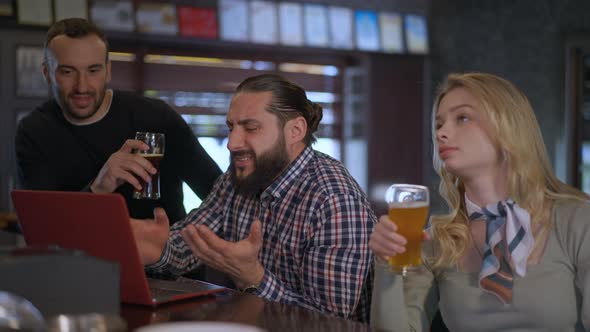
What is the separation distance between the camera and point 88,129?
2617 mm

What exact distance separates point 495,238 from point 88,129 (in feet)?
5.23

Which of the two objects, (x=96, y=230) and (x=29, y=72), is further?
(x=29, y=72)

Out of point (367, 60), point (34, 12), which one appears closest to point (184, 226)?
point (34, 12)

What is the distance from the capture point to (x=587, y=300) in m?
1.54

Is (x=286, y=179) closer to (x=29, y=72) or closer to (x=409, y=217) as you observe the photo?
(x=409, y=217)

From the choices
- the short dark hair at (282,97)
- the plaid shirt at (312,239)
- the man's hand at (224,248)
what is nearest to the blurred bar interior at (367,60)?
the short dark hair at (282,97)

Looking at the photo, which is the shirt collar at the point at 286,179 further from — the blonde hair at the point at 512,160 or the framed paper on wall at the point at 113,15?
the framed paper on wall at the point at 113,15

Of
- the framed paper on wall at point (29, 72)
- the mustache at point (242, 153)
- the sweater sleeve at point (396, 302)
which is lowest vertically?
the sweater sleeve at point (396, 302)

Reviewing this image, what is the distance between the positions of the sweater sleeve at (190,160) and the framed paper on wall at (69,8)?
2.79 m

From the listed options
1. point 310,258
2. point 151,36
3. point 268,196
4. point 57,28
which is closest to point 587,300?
point 310,258

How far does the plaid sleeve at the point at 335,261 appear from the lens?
1.82 meters

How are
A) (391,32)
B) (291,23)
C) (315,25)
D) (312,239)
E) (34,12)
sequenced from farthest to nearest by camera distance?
(391,32)
(315,25)
(291,23)
(34,12)
(312,239)

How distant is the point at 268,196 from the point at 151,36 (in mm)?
3791

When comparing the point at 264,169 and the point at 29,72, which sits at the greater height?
the point at 29,72
